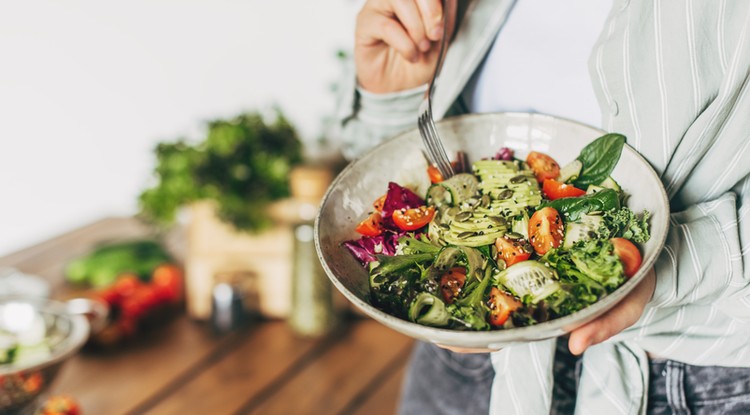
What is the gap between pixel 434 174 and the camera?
0.82 meters

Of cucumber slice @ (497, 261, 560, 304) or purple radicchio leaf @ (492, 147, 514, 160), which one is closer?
cucumber slice @ (497, 261, 560, 304)

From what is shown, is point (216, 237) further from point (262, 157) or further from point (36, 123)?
point (36, 123)

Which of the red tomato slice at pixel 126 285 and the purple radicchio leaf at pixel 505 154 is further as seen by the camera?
→ the red tomato slice at pixel 126 285

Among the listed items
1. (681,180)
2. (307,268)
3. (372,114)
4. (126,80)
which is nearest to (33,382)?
(307,268)

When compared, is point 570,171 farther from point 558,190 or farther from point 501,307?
point 501,307

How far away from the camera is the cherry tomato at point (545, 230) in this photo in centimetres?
68

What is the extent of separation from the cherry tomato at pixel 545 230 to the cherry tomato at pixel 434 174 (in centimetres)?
15

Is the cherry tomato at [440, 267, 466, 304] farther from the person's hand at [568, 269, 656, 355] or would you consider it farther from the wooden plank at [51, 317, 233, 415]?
the wooden plank at [51, 317, 233, 415]

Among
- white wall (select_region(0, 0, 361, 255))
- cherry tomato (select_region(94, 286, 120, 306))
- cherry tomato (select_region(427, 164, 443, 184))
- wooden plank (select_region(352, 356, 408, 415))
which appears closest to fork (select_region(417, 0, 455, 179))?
cherry tomato (select_region(427, 164, 443, 184))

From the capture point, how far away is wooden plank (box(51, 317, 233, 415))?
62.0 inches

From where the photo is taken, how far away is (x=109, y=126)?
2607 mm

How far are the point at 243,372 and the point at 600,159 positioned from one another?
1230mm

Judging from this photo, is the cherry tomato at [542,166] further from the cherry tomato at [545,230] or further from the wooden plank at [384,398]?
the wooden plank at [384,398]

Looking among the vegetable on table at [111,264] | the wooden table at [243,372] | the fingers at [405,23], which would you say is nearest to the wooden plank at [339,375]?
the wooden table at [243,372]
